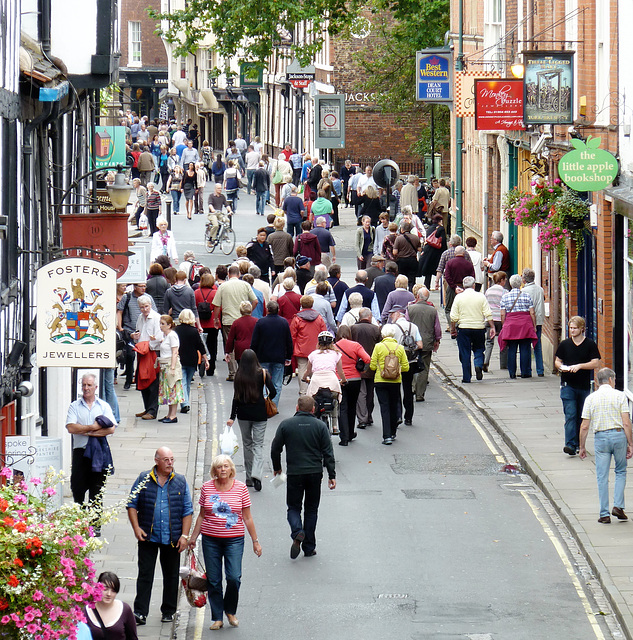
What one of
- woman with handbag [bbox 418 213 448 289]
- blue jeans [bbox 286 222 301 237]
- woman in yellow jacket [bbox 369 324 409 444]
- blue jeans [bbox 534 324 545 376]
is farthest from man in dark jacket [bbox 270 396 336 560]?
blue jeans [bbox 286 222 301 237]

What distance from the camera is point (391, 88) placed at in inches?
1767

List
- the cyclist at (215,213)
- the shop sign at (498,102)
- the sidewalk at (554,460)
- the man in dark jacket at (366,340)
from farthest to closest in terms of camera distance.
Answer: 1. the cyclist at (215,213)
2. the shop sign at (498,102)
3. the man in dark jacket at (366,340)
4. the sidewalk at (554,460)

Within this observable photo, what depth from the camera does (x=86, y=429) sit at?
13711mm

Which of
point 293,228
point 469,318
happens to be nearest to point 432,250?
point 293,228

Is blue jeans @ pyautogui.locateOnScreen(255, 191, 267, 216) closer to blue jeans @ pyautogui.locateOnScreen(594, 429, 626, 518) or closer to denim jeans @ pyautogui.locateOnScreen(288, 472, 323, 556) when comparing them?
blue jeans @ pyautogui.locateOnScreen(594, 429, 626, 518)

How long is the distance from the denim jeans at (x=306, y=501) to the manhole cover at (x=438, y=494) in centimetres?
247

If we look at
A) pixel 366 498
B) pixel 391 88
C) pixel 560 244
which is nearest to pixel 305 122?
pixel 391 88

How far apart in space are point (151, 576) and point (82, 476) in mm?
2525

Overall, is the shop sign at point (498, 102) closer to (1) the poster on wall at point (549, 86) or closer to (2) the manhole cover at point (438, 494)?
(1) the poster on wall at point (549, 86)

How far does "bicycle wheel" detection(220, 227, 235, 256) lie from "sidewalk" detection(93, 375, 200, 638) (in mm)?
12302

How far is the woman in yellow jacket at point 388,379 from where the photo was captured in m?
17.8

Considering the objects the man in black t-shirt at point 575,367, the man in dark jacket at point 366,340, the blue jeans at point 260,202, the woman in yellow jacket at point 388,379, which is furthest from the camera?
the blue jeans at point 260,202

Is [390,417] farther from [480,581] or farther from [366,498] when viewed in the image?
[480,581]

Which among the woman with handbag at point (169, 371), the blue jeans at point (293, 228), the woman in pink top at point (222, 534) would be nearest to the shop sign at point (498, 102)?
the woman with handbag at point (169, 371)
